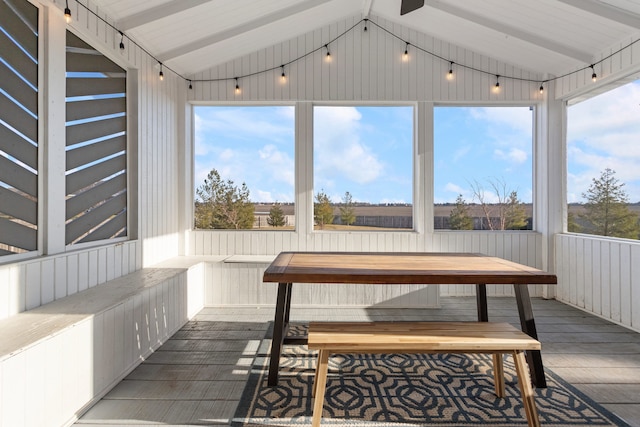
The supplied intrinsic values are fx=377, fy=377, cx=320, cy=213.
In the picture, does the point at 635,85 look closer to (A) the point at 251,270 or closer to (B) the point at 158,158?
(A) the point at 251,270

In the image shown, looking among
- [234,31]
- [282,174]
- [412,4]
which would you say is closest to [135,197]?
[282,174]

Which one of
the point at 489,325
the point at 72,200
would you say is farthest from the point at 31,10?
the point at 489,325

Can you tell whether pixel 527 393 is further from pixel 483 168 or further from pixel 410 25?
pixel 410 25

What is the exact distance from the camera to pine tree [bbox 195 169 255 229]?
4.99 meters

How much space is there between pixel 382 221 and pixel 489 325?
2906 mm

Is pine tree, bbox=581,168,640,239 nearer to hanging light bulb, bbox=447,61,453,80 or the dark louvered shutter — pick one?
hanging light bulb, bbox=447,61,453,80

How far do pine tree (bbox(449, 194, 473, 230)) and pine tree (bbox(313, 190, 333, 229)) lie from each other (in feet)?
5.27

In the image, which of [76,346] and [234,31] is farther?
[234,31]

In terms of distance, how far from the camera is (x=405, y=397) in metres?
2.27

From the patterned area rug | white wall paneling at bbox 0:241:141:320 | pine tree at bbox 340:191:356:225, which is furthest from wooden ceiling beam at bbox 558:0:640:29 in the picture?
white wall paneling at bbox 0:241:141:320

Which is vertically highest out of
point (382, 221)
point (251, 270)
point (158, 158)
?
point (158, 158)

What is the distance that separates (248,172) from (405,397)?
11.5ft

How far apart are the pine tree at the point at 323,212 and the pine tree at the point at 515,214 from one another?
2343 millimetres

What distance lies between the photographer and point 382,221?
5000 mm
